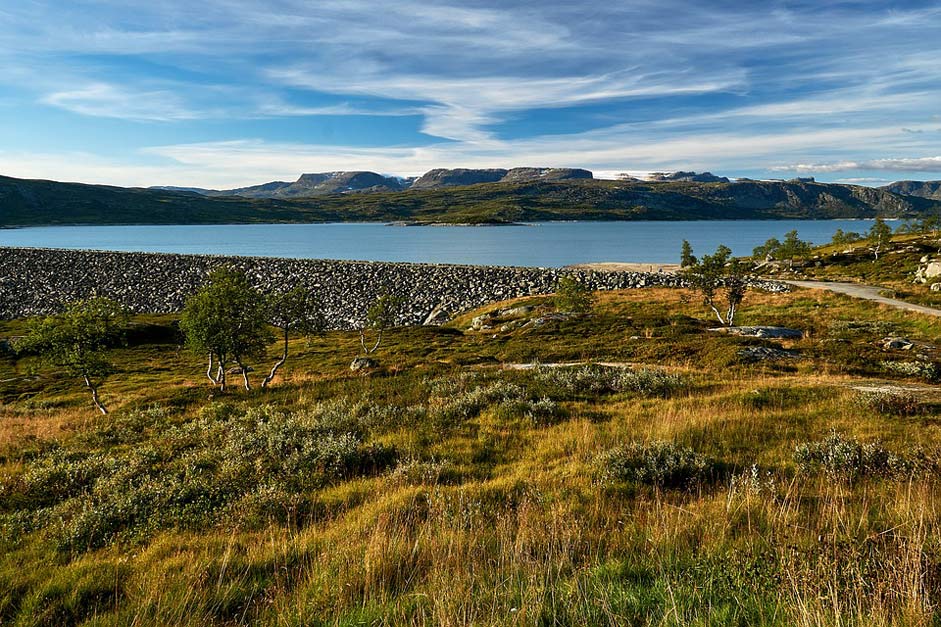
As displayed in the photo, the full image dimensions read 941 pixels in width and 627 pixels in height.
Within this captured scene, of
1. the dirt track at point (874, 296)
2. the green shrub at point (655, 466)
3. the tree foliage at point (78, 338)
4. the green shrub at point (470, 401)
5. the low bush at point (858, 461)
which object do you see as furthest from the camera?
the dirt track at point (874, 296)

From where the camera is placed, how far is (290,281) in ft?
274

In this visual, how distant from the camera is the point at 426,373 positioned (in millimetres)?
22875

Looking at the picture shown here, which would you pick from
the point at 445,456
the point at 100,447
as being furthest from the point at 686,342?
the point at 100,447

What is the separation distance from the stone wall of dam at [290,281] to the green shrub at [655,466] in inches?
2095

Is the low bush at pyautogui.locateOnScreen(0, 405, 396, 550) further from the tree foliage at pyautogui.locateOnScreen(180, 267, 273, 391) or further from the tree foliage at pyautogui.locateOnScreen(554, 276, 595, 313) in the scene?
the tree foliage at pyautogui.locateOnScreen(554, 276, 595, 313)

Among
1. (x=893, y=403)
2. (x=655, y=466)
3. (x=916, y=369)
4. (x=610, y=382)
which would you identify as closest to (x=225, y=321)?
(x=610, y=382)

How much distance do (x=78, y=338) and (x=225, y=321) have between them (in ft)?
22.5

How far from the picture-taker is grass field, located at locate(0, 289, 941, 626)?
4773 millimetres

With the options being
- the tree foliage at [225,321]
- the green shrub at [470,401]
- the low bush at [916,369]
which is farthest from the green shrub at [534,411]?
the tree foliage at [225,321]

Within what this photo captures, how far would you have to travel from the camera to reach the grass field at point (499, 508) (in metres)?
4.77

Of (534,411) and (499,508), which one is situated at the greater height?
(499,508)

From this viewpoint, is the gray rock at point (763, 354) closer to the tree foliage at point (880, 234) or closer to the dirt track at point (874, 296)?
the dirt track at point (874, 296)

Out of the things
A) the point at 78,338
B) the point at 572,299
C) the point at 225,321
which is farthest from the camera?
the point at 572,299

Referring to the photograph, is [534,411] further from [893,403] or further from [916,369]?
[916,369]
